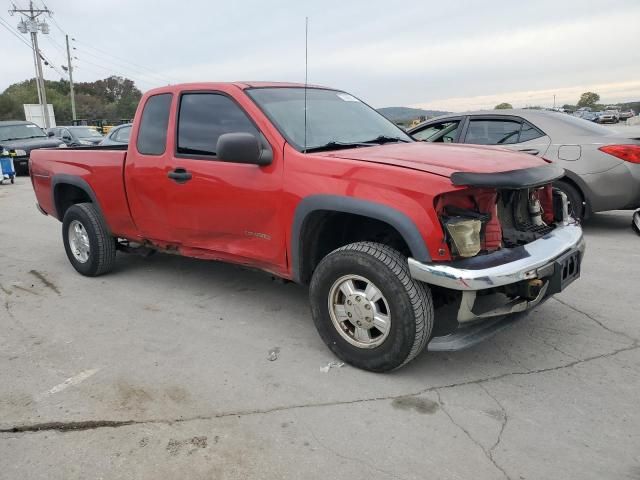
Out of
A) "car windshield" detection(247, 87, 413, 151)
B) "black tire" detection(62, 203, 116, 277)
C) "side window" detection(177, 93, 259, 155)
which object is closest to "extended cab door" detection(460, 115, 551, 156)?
"car windshield" detection(247, 87, 413, 151)

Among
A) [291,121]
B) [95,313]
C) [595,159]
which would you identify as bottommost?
[95,313]

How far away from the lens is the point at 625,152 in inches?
247

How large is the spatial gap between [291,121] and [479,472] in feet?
8.52

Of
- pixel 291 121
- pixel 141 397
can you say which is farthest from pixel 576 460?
pixel 291 121

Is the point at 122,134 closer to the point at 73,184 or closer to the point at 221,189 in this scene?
the point at 73,184

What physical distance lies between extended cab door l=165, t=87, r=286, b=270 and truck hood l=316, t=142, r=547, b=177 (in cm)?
53

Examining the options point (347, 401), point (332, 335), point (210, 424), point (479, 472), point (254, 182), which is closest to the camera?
point (479, 472)

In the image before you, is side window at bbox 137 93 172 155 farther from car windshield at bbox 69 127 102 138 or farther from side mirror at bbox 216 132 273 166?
car windshield at bbox 69 127 102 138

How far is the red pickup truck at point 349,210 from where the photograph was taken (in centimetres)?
298

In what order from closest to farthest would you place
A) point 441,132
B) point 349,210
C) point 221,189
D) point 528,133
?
1. point 349,210
2. point 221,189
3. point 528,133
4. point 441,132

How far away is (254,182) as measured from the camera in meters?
3.76

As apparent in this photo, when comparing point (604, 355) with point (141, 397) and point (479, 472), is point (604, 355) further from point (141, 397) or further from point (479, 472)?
point (141, 397)

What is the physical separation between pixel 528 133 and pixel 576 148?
0.62m

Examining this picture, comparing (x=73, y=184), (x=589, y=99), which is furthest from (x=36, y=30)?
(x=589, y=99)
